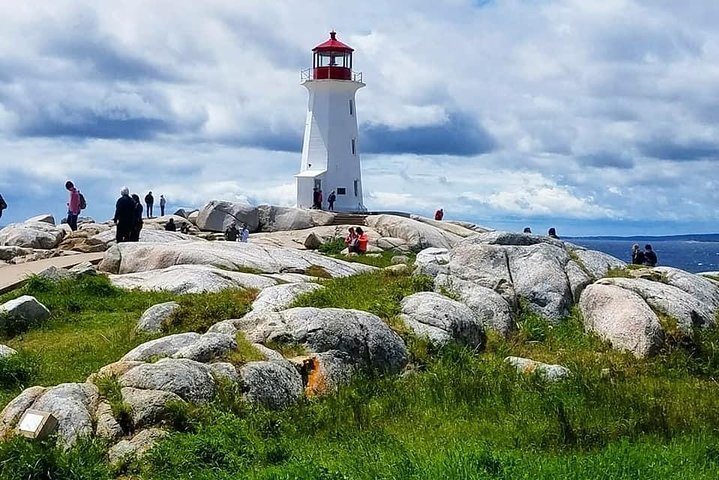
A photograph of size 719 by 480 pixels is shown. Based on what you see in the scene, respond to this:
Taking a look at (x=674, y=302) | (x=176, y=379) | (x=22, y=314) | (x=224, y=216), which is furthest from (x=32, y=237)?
(x=176, y=379)

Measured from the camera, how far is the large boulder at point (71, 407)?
11.4 meters

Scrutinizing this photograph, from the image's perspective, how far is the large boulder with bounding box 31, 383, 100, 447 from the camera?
448 inches

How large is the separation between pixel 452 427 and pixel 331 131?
5134 centimetres

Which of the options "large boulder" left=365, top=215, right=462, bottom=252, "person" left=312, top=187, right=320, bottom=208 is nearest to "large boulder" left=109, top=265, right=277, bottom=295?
"large boulder" left=365, top=215, right=462, bottom=252

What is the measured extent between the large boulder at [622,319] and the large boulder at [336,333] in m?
5.19

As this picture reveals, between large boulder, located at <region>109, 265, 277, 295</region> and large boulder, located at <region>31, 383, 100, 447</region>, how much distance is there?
9530mm

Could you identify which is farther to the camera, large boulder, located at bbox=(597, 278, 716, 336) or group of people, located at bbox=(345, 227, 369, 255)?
group of people, located at bbox=(345, 227, 369, 255)

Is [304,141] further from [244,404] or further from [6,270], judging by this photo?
[244,404]

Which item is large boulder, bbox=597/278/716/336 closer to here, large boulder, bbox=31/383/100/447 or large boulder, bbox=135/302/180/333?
large boulder, bbox=135/302/180/333

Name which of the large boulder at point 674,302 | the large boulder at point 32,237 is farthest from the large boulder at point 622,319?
the large boulder at point 32,237

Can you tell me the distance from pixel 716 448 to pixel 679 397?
363 cm

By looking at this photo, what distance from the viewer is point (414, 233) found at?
48656 millimetres

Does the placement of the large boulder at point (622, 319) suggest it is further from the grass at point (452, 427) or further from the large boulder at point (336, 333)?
the large boulder at point (336, 333)

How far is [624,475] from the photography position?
10.6 metres
